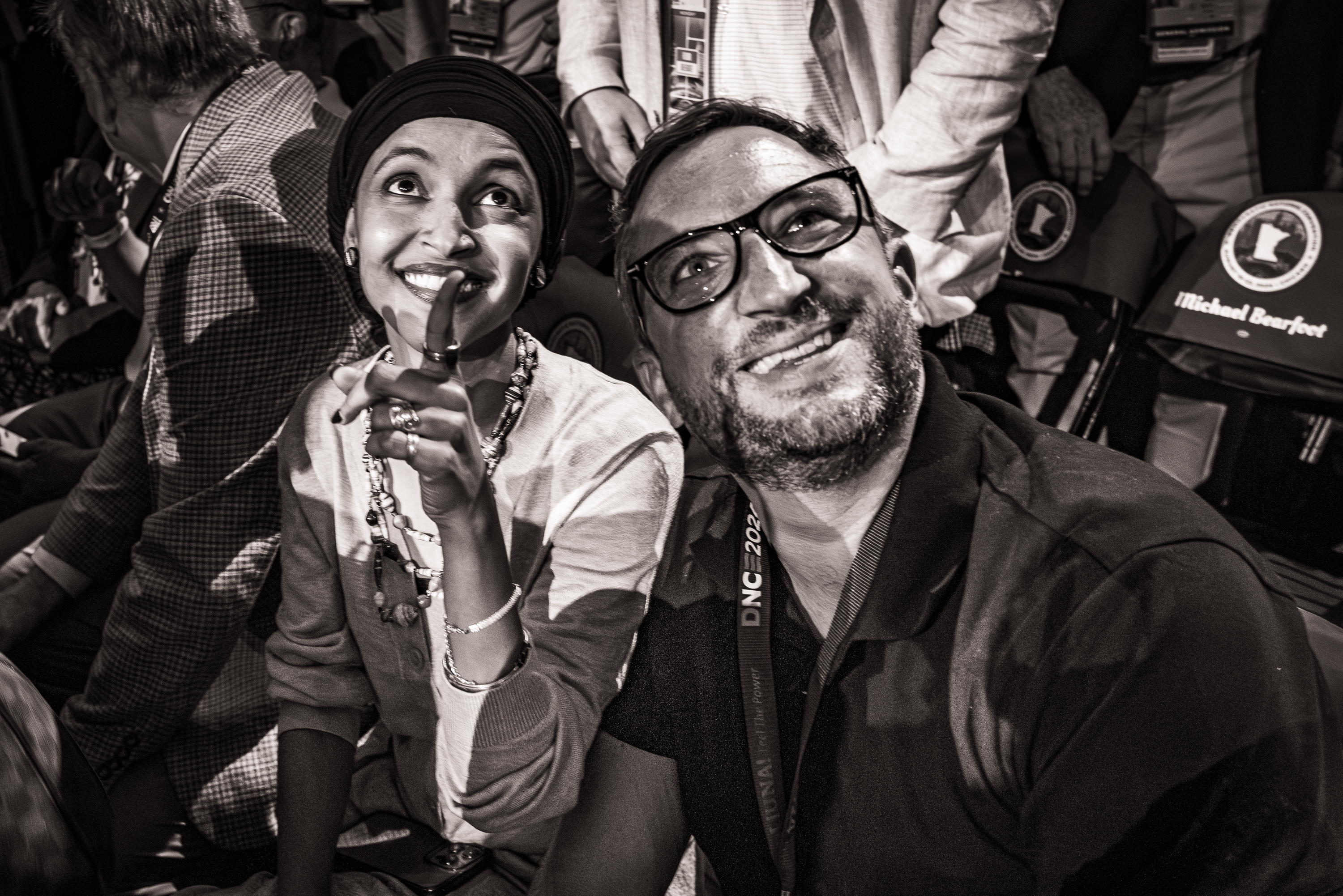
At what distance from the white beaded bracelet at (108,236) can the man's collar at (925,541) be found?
7.80 ft

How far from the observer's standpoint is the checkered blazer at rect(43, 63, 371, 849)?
1795 mm

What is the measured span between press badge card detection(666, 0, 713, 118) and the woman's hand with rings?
128 cm

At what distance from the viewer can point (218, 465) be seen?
1.83 m

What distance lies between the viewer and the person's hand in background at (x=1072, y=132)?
240 cm

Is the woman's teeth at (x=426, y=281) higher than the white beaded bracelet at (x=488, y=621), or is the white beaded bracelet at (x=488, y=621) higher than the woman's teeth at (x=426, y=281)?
the woman's teeth at (x=426, y=281)

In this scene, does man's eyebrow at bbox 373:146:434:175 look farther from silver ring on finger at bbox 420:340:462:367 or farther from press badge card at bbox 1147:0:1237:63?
press badge card at bbox 1147:0:1237:63

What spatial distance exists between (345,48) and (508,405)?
2.59 meters

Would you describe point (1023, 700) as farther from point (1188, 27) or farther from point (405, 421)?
point (1188, 27)

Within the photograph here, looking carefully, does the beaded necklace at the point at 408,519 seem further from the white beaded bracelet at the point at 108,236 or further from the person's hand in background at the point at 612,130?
the white beaded bracelet at the point at 108,236

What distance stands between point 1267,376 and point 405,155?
68.2 inches

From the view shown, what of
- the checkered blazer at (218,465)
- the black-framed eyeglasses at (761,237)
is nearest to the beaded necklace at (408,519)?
the black-framed eyeglasses at (761,237)

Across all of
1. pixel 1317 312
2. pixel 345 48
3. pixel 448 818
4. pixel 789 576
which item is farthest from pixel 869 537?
pixel 345 48

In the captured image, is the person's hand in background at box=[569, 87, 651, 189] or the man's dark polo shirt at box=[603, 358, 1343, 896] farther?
the person's hand in background at box=[569, 87, 651, 189]

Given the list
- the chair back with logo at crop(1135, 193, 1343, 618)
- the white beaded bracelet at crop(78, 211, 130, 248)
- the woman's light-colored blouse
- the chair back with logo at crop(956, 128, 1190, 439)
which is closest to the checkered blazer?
the woman's light-colored blouse
